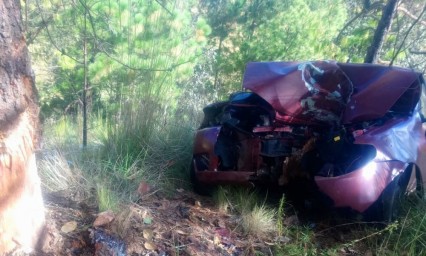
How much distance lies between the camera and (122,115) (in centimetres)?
484

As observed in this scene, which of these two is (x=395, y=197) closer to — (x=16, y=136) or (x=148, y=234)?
(x=148, y=234)

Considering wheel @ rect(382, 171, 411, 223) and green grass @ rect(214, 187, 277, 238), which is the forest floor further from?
wheel @ rect(382, 171, 411, 223)

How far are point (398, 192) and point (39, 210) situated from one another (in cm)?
304

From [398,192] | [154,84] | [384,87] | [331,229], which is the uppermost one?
[384,87]

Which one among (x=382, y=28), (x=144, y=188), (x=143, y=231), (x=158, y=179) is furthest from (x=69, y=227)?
(x=382, y=28)

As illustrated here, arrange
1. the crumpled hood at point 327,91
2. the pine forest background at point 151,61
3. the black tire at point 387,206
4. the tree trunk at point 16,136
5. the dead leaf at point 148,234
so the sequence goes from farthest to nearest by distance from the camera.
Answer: the pine forest background at point 151,61 → the crumpled hood at point 327,91 → the black tire at point 387,206 → the dead leaf at point 148,234 → the tree trunk at point 16,136

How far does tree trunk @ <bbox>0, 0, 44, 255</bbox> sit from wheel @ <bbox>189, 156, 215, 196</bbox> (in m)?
1.92

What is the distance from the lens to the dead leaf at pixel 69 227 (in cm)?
290

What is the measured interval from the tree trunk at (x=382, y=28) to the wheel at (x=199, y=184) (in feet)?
15.7

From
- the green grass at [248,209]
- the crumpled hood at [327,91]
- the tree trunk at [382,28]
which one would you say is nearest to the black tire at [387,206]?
the crumpled hood at [327,91]

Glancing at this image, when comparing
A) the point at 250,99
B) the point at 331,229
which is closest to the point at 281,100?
the point at 250,99

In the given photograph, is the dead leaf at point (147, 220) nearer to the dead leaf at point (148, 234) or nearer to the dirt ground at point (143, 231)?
the dirt ground at point (143, 231)

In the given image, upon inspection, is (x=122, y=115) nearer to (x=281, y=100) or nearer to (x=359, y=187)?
(x=281, y=100)

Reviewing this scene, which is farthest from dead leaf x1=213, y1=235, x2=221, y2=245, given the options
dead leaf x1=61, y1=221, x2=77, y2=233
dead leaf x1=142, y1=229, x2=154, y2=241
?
dead leaf x1=61, y1=221, x2=77, y2=233
